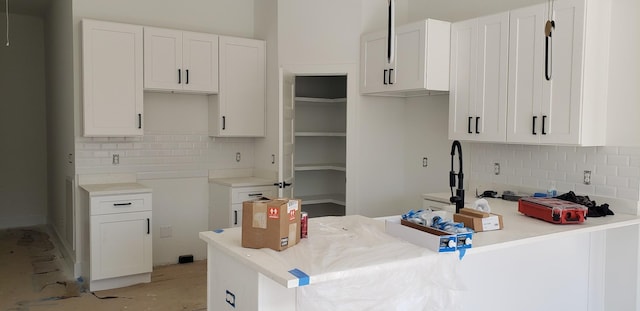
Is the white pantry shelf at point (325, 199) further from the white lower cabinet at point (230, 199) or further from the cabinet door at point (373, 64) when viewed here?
the cabinet door at point (373, 64)

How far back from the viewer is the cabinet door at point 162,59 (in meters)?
4.64

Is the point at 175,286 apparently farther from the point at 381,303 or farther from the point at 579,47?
the point at 579,47

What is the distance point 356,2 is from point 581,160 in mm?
2454

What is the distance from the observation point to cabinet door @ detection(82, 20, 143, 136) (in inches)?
171

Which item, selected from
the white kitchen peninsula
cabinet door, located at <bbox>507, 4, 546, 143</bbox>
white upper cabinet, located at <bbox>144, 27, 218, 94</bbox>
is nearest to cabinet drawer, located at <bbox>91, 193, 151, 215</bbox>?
white upper cabinet, located at <bbox>144, 27, 218, 94</bbox>

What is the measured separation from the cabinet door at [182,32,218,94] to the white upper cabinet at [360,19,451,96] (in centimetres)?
154

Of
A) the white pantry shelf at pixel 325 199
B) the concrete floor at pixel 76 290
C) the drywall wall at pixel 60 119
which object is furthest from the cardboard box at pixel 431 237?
the drywall wall at pixel 60 119

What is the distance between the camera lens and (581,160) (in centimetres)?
349

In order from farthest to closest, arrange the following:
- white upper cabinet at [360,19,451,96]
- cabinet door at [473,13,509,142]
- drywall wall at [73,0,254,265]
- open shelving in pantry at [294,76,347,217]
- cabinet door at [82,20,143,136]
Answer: open shelving in pantry at [294,76,347,217] → drywall wall at [73,0,254,265] → cabinet door at [82,20,143,136] → white upper cabinet at [360,19,451,96] → cabinet door at [473,13,509,142]

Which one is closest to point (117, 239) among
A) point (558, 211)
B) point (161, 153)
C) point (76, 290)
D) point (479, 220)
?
point (76, 290)

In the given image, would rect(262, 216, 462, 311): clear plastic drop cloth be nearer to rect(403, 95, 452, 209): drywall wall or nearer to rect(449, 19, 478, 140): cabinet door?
rect(449, 19, 478, 140): cabinet door

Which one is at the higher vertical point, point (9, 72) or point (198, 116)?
point (9, 72)

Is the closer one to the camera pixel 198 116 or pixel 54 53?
pixel 198 116

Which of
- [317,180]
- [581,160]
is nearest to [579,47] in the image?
[581,160]
